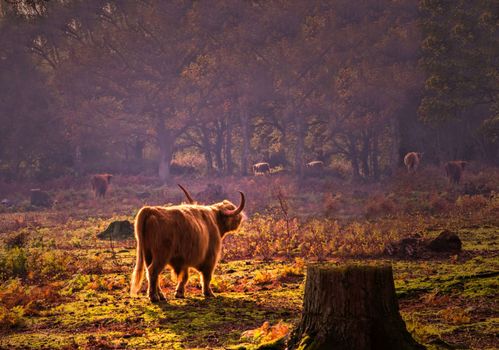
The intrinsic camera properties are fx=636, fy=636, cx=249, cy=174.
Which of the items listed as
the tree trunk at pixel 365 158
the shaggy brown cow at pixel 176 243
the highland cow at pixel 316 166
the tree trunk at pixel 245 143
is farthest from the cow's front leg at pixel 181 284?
the tree trunk at pixel 245 143

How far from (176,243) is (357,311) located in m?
4.86

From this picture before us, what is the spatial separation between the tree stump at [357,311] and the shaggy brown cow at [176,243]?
449cm

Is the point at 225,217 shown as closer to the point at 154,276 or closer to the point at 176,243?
the point at 176,243

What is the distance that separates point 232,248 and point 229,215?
5.21 meters

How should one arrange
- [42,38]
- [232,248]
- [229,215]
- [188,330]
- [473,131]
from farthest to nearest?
[42,38] < [473,131] < [232,248] < [229,215] < [188,330]

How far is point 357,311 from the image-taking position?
5809 millimetres

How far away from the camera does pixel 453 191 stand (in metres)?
28.0

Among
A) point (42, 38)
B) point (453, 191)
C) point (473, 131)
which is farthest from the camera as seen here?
point (42, 38)

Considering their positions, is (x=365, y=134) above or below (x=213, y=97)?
below

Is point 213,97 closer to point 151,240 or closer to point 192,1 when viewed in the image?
point 192,1

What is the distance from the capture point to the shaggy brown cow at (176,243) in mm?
9906

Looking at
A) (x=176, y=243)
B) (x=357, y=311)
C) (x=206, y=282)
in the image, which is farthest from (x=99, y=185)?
(x=357, y=311)

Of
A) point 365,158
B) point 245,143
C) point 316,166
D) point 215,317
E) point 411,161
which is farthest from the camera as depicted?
point 245,143

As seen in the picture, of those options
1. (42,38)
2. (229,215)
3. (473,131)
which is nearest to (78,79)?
(42,38)
